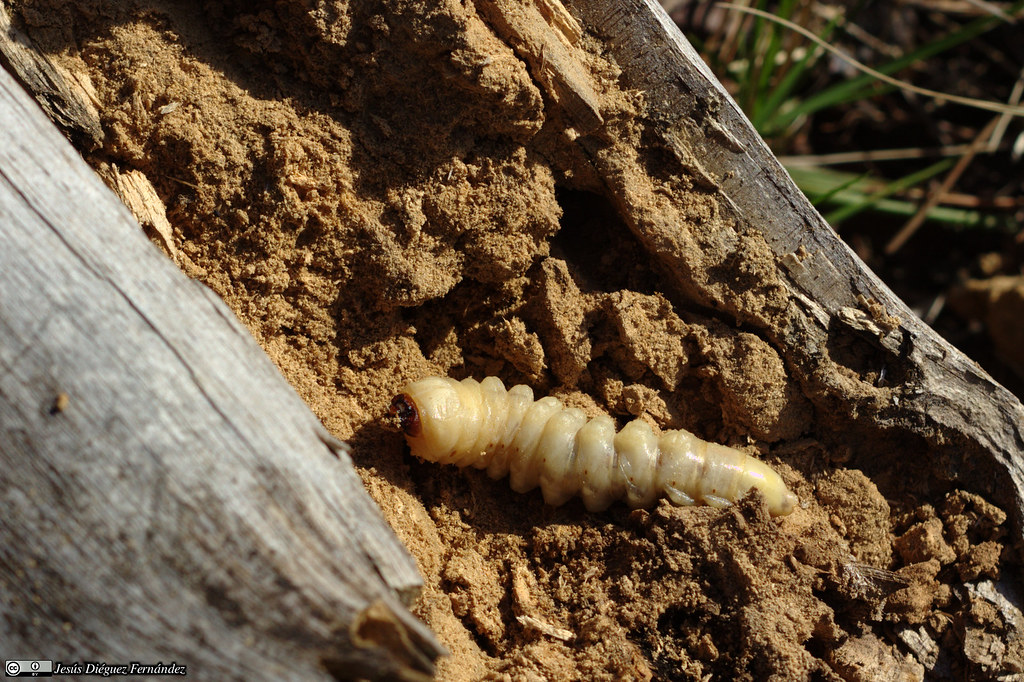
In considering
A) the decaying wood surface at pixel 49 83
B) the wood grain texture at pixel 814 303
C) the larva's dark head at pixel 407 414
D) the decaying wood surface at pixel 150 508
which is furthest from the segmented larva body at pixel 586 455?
the decaying wood surface at pixel 49 83

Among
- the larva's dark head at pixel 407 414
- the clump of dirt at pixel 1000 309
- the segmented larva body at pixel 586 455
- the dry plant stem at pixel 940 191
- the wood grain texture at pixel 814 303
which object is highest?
the dry plant stem at pixel 940 191

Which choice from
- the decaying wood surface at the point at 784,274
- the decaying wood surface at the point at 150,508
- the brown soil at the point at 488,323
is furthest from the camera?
the decaying wood surface at the point at 784,274

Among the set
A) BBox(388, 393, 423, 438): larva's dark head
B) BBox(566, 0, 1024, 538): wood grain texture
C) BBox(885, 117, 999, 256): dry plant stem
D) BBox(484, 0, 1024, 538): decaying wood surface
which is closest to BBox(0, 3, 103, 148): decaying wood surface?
BBox(388, 393, 423, 438): larva's dark head

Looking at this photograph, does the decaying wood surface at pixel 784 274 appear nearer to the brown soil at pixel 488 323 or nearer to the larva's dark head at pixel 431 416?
the brown soil at pixel 488 323

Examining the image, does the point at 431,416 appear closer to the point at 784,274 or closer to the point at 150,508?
the point at 150,508

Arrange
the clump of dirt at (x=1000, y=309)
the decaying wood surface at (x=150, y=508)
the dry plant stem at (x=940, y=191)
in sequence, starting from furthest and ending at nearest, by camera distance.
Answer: the dry plant stem at (x=940, y=191) < the clump of dirt at (x=1000, y=309) < the decaying wood surface at (x=150, y=508)

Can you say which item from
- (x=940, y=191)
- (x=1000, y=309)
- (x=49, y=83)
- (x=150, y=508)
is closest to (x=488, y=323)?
(x=150, y=508)

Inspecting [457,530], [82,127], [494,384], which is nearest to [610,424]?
[494,384]
